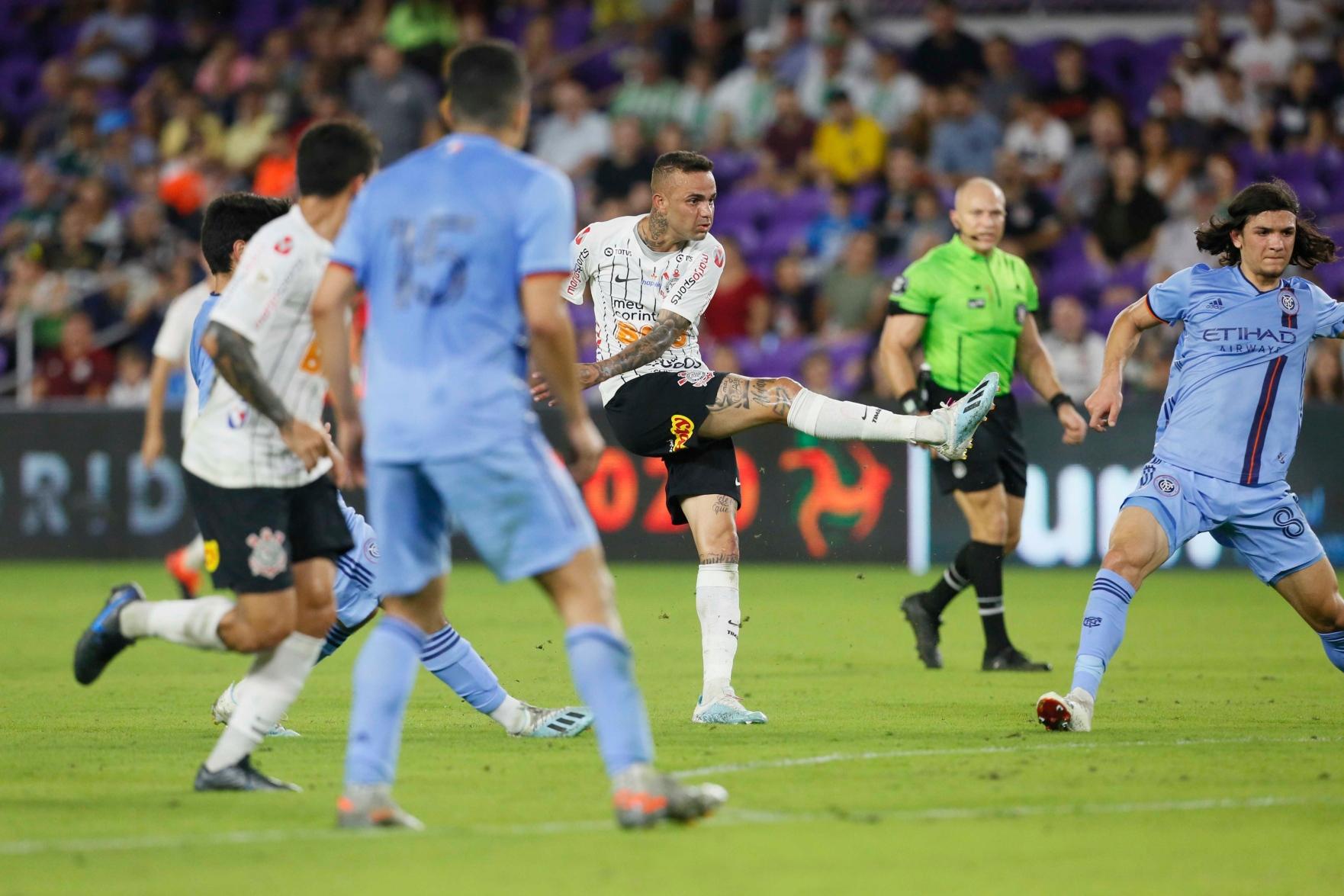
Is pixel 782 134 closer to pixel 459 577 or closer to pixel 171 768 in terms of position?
pixel 459 577

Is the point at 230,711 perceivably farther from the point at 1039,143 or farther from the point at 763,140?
the point at 763,140

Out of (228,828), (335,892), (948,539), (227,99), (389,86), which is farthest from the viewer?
(227,99)

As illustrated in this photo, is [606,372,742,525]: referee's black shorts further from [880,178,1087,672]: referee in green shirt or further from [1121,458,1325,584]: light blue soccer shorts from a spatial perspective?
[880,178,1087,672]: referee in green shirt

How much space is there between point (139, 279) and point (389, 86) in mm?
3449

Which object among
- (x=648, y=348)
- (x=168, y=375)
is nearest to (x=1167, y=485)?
(x=648, y=348)

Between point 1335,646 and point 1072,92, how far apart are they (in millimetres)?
12039

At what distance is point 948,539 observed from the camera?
616 inches

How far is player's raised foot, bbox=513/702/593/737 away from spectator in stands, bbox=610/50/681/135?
1330 centimetres

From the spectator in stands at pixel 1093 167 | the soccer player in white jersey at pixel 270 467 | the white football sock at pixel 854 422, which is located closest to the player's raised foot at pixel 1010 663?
the white football sock at pixel 854 422

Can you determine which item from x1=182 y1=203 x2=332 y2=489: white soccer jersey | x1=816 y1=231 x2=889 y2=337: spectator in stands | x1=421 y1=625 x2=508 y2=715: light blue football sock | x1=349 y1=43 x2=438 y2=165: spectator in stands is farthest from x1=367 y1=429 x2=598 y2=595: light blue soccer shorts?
x1=349 y1=43 x2=438 y2=165: spectator in stands

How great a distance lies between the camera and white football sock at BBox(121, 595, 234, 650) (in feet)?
19.8

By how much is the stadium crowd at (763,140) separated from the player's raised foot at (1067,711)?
355 inches

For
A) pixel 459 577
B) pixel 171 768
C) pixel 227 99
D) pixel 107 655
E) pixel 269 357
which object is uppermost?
pixel 227 99

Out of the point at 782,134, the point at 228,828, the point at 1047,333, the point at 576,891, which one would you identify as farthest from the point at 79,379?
the point at 576,891
